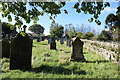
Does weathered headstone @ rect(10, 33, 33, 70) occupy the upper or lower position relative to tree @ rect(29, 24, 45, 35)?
lower

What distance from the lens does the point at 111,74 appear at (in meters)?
6.28

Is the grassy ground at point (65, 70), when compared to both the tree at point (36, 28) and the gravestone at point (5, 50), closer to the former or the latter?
the gravestone at point (5, 50)

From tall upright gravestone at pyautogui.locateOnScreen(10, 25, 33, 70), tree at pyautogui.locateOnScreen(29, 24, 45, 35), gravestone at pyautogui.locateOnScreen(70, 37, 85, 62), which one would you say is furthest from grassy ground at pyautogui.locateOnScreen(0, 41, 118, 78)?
tree at pyautogui.locateOnScreen(29, 24, 45, 35)

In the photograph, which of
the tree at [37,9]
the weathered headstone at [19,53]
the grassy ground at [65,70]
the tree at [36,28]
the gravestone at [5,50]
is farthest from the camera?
the tree at [36,28]

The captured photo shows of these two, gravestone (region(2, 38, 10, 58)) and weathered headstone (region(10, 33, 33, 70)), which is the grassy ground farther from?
gravestone (region(2, 38, 10, 58))

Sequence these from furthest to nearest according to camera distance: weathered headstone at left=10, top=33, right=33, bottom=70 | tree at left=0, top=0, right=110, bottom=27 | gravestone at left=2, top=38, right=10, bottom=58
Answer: gravestone at left=2, top=38, right=10, bottom=58 < weathered headstone at left=10, top=33, right=33, bottom=70 < tree at left=0, top=0, right=110, bottom=27

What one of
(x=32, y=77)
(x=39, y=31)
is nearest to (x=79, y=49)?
(x=32, y=77)

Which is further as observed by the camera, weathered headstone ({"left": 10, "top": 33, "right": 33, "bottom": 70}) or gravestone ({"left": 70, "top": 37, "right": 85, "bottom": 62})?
gravestone ({"left": 70, "top": 37, "right": 85, "bottom": 62})

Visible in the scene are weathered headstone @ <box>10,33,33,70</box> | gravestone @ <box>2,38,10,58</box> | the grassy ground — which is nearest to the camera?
the grassy ground

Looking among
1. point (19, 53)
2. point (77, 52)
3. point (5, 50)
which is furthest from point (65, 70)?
point (5, 50)

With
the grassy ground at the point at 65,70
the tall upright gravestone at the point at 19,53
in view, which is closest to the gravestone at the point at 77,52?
the grassy ground at the point at 65,70

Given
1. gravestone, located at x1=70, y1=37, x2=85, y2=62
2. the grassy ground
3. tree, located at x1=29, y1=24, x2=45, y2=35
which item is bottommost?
the grassy ground

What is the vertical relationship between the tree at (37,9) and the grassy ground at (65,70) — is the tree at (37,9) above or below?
above

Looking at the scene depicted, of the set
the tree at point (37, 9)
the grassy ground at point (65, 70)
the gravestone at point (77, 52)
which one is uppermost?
A: the tree at point (37, 9)
